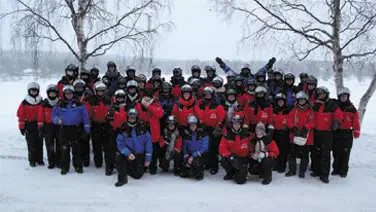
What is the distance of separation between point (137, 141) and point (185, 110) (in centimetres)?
136

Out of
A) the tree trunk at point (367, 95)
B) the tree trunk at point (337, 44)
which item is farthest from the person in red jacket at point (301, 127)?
the tree trunk at point (367, 95)

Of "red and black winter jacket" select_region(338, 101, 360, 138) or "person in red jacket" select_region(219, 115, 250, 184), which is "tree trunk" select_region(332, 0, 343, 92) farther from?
"person in red jacket" select_region(219, 115, 250, 184)

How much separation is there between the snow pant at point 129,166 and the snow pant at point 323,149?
400 centimetres

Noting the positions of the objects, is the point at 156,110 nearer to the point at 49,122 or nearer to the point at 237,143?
the point at 237,143

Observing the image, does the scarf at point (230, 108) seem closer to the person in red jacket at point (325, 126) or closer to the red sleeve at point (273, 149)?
the red sleeve at point (273, 149)

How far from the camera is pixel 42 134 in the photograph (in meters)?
7.54

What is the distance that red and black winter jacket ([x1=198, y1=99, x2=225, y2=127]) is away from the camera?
7338 millimetres

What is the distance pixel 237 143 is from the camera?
A: 689cm

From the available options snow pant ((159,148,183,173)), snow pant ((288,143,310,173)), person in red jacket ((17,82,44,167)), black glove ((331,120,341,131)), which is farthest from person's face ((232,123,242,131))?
person in red jacket ((17,82,44,167))

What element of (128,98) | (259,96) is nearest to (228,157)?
(259,96)

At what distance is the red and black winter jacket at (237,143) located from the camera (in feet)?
22.6

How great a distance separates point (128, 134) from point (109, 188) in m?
1.20

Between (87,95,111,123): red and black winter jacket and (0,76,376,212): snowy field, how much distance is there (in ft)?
4.10

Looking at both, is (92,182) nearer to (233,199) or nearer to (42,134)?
(42,134)
